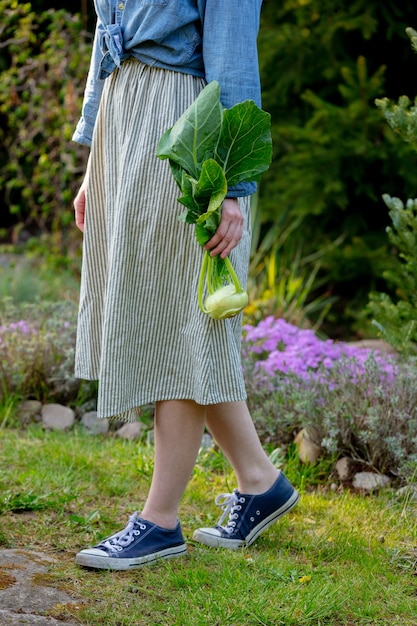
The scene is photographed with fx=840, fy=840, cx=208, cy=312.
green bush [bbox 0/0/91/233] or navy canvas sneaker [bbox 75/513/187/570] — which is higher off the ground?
green bush [bbox 0/0/91/233]

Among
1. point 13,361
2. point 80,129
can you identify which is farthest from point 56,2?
point 80,129

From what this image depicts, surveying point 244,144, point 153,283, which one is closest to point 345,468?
point 153,283

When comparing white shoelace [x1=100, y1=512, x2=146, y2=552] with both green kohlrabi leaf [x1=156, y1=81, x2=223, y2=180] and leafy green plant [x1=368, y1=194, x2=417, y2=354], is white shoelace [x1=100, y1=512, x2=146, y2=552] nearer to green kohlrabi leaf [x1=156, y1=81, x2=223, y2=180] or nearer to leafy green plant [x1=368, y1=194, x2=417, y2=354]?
green kohlrabi leaf [x1=156, y1=81, x2=223, y2=180]

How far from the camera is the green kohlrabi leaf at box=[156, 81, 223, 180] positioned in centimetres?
195

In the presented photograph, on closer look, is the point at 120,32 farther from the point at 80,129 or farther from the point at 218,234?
the point at 218,234

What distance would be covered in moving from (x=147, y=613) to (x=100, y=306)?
0.84 meters

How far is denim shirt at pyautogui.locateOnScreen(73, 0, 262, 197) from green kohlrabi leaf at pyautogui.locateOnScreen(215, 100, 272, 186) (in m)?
0.05

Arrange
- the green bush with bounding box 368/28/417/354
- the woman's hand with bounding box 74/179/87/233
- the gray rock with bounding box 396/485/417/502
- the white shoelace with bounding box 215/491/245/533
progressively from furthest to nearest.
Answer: the green bush with bounding box 368/28/417/354 → the gray rock with bounding box 396/485/417/502 → the woman's hand with bounding box 74/179/87/233 → the white shoelace with bounding box 215/491/245/533

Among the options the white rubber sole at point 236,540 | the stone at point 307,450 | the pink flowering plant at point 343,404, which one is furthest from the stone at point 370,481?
the white rubber sole at point 236,540

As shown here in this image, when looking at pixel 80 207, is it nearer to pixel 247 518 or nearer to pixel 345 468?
pixel 247 518

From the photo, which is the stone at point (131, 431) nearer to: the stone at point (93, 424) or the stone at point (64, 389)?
the stone at point (93, 424)

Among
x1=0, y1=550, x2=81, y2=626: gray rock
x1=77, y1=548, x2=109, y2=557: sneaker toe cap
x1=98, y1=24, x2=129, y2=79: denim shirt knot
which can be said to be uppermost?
x1=98, y1=24, x2=129, y2=79: denim shirt knot

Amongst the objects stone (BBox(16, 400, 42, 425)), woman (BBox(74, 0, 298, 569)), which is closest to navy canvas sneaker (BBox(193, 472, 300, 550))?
woman (BBox(74, 0, 298, 569))

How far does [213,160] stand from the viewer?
1929 millimetres
